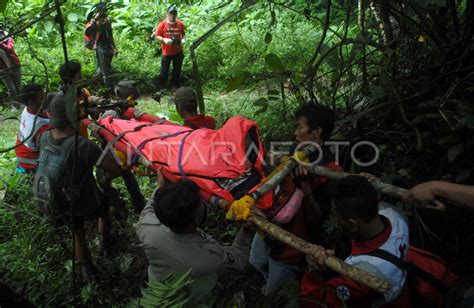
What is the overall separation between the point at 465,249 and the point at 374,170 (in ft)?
2.89

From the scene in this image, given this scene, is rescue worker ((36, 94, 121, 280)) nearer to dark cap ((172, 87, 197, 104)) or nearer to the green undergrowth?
the green undergrowth

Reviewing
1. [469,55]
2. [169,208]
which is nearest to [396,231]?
[169,208]

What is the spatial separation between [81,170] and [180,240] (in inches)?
52.6

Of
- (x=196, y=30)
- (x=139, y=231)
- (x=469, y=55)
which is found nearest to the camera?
(x=139, y=231)

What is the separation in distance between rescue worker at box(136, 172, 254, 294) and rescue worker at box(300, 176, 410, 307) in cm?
50

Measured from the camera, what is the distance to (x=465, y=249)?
2.96 metres

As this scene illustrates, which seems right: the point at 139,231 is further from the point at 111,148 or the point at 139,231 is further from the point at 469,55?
the point at 469,55

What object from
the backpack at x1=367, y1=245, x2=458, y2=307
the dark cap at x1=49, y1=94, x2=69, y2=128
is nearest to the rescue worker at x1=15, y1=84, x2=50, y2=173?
the dark cap at x1=49, y1=94, x2=69, y2=128

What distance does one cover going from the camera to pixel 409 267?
6.36 feet

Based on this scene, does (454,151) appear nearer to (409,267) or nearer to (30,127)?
(409,267)

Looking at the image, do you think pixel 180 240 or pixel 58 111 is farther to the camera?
pixel 58 111

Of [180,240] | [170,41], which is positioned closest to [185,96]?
[180,240]

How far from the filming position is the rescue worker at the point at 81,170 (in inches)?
117

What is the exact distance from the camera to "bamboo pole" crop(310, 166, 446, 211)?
→ 2.06m
